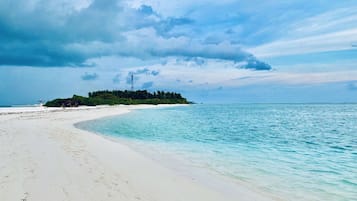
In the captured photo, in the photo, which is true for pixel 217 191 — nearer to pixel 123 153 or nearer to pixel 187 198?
pixel 187 198

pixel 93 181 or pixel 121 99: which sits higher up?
pixel 121 99

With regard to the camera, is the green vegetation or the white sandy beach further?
the green vegetation

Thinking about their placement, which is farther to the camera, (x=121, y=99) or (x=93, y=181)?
(x=121, y=99)

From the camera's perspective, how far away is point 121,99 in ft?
412

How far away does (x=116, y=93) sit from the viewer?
13700 centimetres

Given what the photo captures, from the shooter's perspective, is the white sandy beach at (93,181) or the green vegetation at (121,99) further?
the green vegetation at (121,99)

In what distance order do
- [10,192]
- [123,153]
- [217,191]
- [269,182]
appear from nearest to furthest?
[10,192] < [217,191] < [269,182] < [123,153]

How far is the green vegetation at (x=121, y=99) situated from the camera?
295ft

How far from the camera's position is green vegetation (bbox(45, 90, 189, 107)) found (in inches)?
3536

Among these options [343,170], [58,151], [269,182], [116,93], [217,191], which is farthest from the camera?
[116,93]

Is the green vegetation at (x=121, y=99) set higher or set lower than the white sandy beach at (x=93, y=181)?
higher

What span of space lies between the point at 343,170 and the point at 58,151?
10400 mm

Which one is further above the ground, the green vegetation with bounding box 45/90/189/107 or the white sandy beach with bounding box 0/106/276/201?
the green vegetation with bounding box 45/90/189/107

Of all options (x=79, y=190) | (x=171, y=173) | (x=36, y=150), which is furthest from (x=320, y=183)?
(x=36, y=150)
